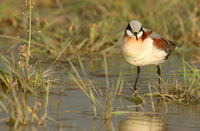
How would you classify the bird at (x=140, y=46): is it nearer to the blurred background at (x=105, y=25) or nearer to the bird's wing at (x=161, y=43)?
the bird's wing at (x=161, y=43)

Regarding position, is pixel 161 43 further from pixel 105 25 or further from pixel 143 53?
pixel 105 25

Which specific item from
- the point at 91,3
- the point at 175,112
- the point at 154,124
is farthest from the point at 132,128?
the point at 91,3

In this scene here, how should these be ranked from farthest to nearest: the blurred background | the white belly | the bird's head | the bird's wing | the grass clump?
the blurred background
the bird's wing
the white belly
the bird's head
the grass clump

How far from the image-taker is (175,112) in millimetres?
4285

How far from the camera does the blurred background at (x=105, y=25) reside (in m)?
8.06

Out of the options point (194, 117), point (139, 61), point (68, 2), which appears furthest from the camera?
point (68, 2)

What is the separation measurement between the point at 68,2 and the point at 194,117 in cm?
877

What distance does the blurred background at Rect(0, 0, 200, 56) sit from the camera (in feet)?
26.5

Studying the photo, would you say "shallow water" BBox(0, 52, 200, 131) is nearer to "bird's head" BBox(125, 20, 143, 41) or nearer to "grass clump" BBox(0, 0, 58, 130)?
"grass clump" BBox(0, 0, 58, 130)

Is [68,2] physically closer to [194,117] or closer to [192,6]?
[192,6]

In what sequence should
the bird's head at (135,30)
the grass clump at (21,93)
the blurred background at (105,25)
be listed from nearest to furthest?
the grass clump at (21,93) < the bird's head at (135,30) < the blurred background at (105,25)

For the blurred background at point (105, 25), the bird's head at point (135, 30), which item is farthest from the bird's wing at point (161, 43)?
the blurred background at point (105, 25)

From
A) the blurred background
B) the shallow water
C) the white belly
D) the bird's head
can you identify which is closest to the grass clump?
the shallow water

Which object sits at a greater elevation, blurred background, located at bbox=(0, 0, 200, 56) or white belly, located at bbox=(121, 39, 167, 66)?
blurred background, located at bbox=(0, 0, 200, 56)
